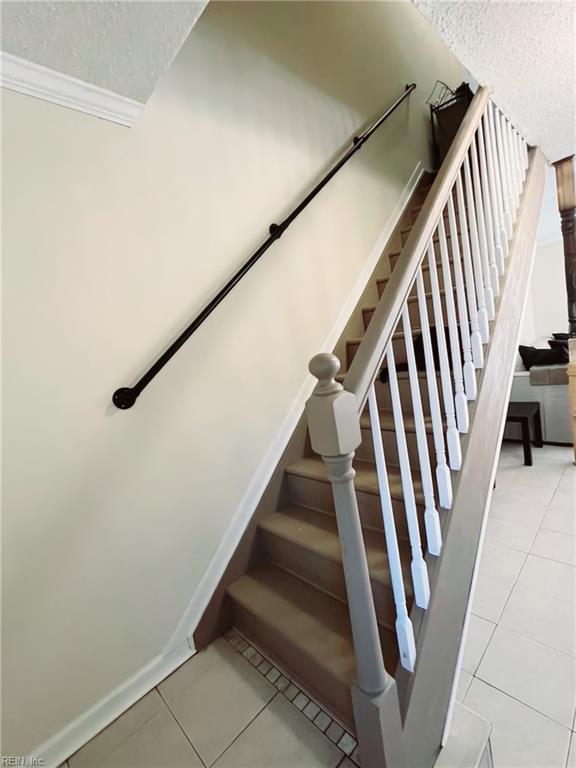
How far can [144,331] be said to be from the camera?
1.21 meters

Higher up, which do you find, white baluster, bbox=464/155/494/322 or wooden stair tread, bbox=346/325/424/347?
white baluster, bbox=464/155/494/322

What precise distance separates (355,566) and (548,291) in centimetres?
710

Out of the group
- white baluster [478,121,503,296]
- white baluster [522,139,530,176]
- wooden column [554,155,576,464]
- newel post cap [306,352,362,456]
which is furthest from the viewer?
wooden column [554,155,576,464]

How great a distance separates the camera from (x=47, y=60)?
3.02ft

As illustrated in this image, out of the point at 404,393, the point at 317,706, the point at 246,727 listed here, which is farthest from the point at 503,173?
the point at 246,727

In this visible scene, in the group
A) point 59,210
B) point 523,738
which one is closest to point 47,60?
point 59,210

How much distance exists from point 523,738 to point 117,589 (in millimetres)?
1307

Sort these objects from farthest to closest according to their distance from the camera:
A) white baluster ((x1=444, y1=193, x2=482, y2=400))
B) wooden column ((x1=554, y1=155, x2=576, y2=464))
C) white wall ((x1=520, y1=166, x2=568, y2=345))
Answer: white wall ((x1=520, y1=166, x2=568, y2=345)), wooden column ((x1=554, y1=155, x2=576, y2=464)), white baluster ((x1=444, y1=193, x2=482, y2=400))

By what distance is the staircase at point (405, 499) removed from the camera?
0.78 metres

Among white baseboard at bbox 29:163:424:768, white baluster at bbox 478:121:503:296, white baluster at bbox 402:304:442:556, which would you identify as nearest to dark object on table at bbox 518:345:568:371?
white baluster at bbox 478:121:503:296

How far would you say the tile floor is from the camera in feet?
3.09

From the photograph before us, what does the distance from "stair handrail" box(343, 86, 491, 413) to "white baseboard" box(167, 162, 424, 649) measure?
0.93m

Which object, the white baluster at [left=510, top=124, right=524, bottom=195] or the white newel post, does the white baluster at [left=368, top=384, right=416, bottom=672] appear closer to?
the white newel post

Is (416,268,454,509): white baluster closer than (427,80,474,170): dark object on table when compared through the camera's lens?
Yes
